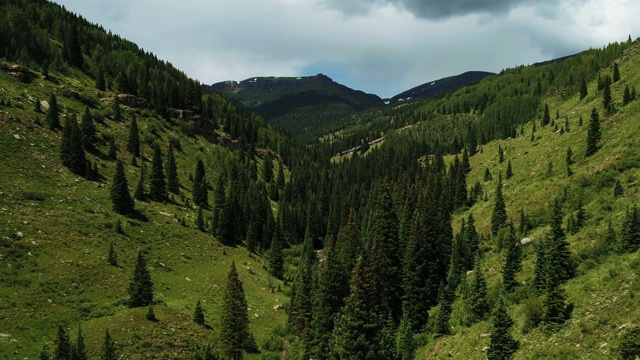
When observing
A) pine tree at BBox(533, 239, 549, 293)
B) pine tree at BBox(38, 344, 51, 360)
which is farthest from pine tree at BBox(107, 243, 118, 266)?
pine tree at BBox(533, 239, 549, 293)

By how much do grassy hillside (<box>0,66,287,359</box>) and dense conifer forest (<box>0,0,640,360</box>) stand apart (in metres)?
0.29

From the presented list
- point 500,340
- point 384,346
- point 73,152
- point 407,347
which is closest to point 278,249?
point 73,152

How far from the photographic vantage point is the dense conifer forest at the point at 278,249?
31688 mm

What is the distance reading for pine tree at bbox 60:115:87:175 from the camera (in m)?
76.3

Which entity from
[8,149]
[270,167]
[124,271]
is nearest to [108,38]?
[270,167]

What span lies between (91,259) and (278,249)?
40.3m

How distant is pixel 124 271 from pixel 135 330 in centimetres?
1636

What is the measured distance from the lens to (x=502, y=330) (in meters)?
27.3

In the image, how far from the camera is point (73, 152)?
7719cm

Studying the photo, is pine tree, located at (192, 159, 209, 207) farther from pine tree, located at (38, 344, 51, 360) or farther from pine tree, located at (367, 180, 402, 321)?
pine tree, located at (38, 344, 51, 360)

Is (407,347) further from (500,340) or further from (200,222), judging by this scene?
(200,222)

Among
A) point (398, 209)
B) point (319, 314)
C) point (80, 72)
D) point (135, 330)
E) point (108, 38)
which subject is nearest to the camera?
point (135, 330)

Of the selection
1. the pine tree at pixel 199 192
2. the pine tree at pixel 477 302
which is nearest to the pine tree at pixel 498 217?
the pine tree at pixel 477 302

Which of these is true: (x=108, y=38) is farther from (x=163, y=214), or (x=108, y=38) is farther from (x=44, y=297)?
(x=44, y=297)
